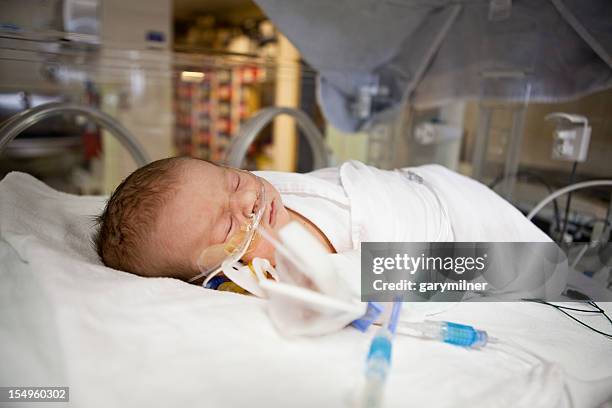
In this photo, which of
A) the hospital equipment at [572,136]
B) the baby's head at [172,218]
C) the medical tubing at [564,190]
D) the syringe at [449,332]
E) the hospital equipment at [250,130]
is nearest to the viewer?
the syringe at [449,332]

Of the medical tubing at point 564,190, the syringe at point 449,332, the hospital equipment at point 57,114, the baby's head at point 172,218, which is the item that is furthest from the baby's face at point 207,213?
the medical tubing at point 564,190

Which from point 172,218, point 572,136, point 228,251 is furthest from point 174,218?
point 572,136

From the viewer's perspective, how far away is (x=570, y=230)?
3.79ft

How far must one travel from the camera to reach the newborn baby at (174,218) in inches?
28.4

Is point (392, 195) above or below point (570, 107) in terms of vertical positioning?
below

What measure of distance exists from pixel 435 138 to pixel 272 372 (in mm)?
1307

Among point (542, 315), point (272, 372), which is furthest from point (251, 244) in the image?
point (542, 315)

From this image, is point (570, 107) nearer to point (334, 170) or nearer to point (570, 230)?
point (570, 230)

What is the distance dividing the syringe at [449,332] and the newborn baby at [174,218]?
296 mm

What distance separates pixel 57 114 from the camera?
1.07 meters

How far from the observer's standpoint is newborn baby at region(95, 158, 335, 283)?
72cm

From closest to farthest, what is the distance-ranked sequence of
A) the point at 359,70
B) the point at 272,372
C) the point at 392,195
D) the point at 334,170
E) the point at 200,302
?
the point at 272,372, the point at 200,302, the point at 392,195, the point at 334,170, the point at 359,70

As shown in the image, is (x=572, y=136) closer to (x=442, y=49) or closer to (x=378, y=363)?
(x=442, y=49)

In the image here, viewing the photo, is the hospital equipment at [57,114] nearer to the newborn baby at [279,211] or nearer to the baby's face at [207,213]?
the newborn baby at [279,211]
